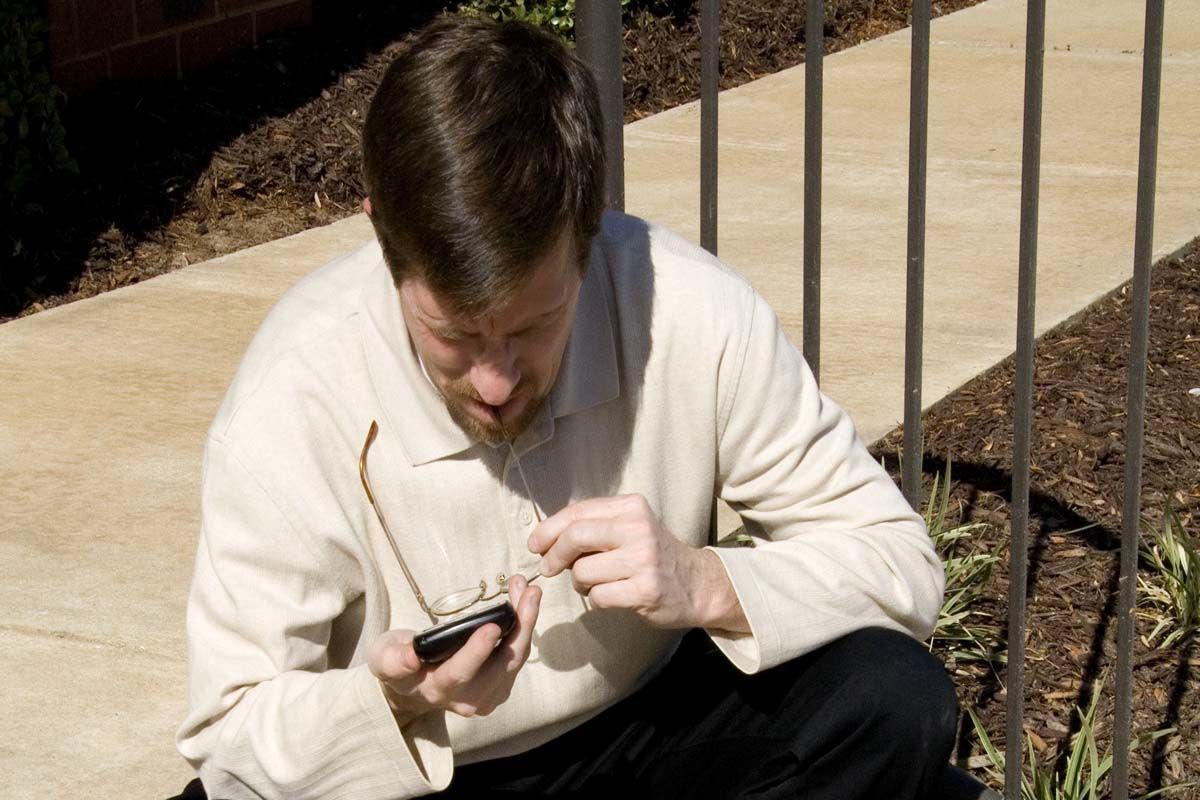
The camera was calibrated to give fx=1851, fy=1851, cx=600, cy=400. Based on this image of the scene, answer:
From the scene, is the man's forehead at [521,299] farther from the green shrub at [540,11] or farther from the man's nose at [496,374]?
the green shrub at [540,11]

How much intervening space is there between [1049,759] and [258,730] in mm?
1546

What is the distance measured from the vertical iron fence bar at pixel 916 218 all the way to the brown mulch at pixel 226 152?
325cm

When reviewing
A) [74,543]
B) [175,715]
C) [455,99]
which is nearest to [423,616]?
[455,99]

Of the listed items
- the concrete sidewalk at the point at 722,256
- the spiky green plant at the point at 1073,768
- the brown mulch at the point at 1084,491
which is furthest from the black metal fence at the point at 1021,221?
the concrete sidewalk at the point at 722,256

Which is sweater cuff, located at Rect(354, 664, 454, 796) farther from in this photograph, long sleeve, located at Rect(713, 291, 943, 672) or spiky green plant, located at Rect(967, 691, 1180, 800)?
spiky green plant, located at Rect(967, 691, 1180, 800)

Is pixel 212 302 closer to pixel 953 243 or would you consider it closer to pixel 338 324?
pixel 953 243

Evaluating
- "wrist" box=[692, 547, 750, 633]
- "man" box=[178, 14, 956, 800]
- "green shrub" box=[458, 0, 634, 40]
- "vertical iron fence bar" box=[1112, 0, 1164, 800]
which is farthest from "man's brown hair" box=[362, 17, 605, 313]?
"green shrub" box=[458, 0, 634, 40]

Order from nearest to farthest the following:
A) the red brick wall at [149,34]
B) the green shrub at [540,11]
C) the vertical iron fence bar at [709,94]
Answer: the vertical iron fence bar at [709,94], the red brick wall at [149,34], the green shrub at [540,11]

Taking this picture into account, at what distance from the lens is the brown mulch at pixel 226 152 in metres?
5.54

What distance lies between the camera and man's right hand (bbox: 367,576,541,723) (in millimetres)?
2082

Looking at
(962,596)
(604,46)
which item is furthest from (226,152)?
(604,46)

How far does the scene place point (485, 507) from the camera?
239 cm

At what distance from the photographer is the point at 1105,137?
6.75 m

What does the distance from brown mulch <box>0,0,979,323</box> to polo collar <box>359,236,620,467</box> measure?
3.12 metres
